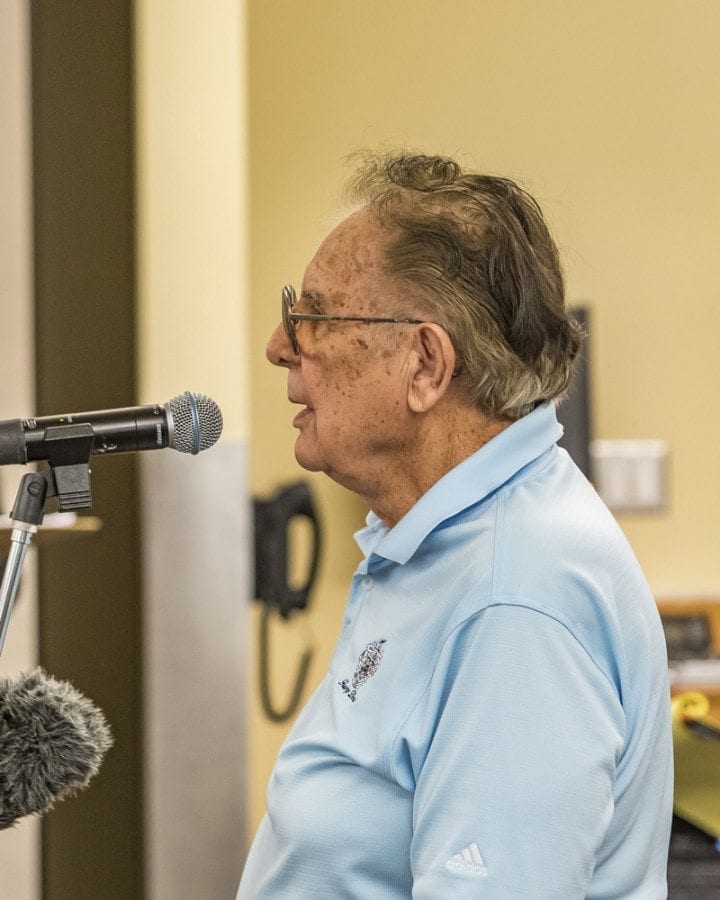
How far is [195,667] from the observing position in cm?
220

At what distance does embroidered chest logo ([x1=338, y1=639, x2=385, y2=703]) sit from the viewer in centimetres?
97

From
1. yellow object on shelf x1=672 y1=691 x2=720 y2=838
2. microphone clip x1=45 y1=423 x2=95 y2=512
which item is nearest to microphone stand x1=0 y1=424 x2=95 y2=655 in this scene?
microphone clip x1=45 y1=423 x2=95 y2=512

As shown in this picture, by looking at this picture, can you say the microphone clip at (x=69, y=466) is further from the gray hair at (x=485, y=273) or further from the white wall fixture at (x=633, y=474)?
the white wall fixture at (x=633, y=474)

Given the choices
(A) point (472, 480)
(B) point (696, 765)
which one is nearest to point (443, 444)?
(A) point (472, 480)

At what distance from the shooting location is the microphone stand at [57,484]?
881 millimetres

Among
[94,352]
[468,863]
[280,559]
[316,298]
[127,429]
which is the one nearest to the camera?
[468,863]

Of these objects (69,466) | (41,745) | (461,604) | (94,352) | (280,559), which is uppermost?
(94,352)

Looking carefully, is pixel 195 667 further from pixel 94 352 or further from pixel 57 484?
pixel 57 484

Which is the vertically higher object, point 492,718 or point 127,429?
point 127,429

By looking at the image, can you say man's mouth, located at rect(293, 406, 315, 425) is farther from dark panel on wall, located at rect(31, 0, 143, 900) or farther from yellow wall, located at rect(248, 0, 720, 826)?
yellow wall, located at rect(248, 0, 720, 826)

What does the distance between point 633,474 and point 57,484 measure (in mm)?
2376

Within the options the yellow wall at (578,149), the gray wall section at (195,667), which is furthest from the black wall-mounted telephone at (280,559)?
the gray wall section at (195,667)

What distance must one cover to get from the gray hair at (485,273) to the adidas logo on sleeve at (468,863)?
1.22 ft

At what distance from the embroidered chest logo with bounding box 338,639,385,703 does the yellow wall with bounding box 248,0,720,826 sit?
2088 mm
